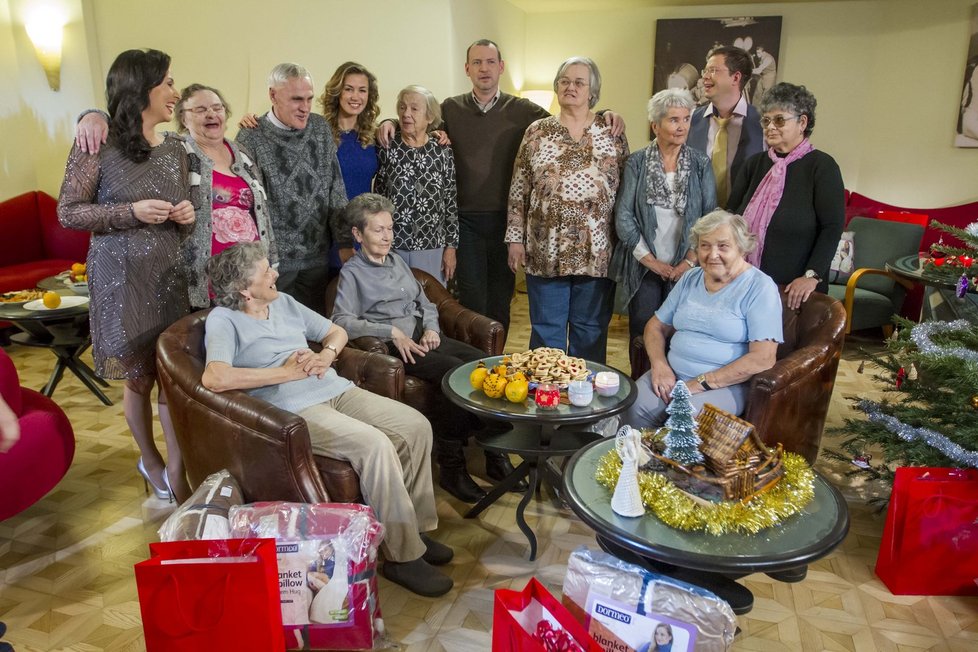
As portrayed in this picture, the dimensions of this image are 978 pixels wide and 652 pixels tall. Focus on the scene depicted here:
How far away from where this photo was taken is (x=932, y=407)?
2350mm

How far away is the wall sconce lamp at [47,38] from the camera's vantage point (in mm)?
4887

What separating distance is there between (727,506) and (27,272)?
483 centimetres

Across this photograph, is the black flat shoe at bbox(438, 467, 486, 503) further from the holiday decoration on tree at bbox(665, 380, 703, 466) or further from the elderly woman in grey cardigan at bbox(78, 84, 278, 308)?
the holiday decoration on tree at bbox(665, 380, 703, 466)

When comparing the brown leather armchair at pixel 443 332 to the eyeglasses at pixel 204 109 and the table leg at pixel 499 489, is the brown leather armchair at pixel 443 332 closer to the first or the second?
the table leg at pixel 499 489

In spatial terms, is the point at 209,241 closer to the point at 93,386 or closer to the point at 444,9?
the point at 93,386

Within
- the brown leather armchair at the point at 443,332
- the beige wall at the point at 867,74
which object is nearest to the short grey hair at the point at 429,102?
the brown leather armchair at the point at 443,332

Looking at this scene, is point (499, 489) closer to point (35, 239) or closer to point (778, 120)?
point (778, 120)

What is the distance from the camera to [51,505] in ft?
8.98

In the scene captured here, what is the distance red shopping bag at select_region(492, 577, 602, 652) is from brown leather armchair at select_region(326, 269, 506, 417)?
4.01ft

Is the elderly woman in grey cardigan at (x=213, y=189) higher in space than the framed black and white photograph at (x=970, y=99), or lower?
lower

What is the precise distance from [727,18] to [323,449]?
215 inches

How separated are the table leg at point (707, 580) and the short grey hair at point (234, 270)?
51.8 inches

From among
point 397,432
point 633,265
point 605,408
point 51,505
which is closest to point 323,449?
point 397,432

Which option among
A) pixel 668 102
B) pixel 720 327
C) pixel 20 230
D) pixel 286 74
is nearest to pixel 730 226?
pixel 720 327
